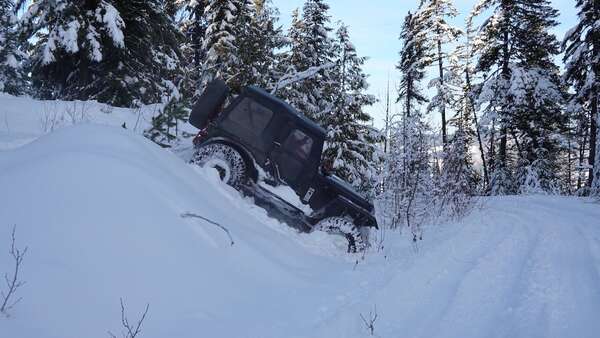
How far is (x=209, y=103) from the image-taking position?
309 inches

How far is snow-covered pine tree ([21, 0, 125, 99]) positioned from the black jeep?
16.0ft

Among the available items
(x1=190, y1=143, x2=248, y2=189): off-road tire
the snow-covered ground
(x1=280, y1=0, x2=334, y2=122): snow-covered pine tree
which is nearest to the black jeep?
(x1=190, y1=143, x2=248, y2=189): off-road tire

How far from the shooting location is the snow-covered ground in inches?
101

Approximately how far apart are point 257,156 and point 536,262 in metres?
4.61

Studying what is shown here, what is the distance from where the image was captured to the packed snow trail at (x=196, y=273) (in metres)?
2.55

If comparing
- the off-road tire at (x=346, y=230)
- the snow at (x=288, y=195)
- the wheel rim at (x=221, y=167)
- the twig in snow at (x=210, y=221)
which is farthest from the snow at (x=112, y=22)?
the twig in snow at (x=210, y=221)

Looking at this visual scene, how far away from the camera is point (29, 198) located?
299cm

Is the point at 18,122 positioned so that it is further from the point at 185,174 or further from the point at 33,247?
the point at 33,247

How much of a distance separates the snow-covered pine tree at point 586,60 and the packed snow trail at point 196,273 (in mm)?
15239

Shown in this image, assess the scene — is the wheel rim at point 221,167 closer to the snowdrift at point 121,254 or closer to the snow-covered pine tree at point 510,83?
the snowdrift at point 121,254

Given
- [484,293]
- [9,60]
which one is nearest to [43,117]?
[484,293]

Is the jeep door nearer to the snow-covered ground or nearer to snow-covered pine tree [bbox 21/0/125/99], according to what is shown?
the snow-covered ground

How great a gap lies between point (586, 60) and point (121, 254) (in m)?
20.5

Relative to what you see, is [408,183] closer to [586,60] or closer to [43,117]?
[43,117]
